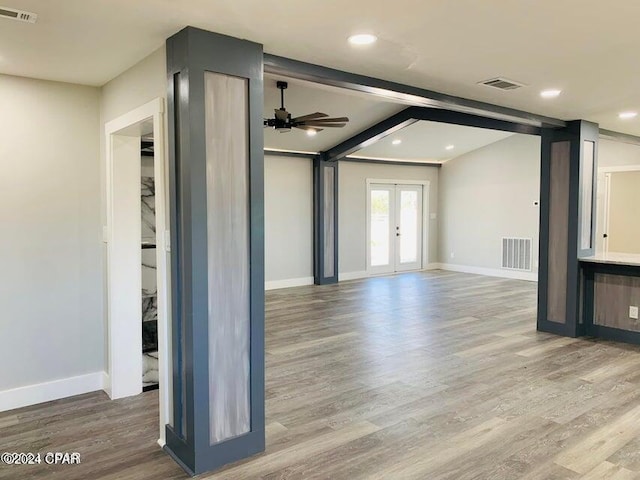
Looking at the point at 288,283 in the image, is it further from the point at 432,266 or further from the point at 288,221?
the point at 432,266

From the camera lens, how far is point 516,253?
986 cm

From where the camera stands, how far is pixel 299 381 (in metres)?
4.11

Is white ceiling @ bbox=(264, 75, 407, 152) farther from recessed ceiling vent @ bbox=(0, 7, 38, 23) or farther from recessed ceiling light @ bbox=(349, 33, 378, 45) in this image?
recessed ceiling vent @ bbox=(0, 7, 38, 23)

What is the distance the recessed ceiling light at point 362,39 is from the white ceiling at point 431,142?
518 centimetres

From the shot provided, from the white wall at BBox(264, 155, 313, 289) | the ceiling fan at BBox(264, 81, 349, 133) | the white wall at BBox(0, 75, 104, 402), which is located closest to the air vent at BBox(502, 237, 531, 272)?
the white wall at BBox(264, 155, 313, 289)

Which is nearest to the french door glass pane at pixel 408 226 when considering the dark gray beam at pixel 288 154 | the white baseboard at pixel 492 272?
the white baseboard at pixel 492 272

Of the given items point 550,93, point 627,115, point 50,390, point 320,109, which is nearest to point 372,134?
point 320,109

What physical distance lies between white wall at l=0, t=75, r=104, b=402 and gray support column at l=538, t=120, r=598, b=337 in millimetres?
4885

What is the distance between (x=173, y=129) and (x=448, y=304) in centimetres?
563

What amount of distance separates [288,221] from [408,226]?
3.36 metres

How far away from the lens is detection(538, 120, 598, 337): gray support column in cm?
550

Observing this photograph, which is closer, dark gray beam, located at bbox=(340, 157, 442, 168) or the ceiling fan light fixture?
the ceiling fan light fixture

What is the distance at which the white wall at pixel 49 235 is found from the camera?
3.55 m

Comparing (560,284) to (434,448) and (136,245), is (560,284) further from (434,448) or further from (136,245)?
(136,245)
